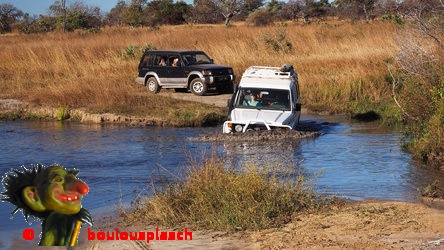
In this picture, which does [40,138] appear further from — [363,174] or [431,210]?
[431,210]

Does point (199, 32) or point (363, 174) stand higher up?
point (199, 32)

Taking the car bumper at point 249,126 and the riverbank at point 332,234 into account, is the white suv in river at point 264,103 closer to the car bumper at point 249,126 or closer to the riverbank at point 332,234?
the car bumper at point 249,126

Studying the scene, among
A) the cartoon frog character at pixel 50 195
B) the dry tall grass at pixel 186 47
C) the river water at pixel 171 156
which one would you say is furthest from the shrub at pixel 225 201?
the dry tall grass at pixel 186 47

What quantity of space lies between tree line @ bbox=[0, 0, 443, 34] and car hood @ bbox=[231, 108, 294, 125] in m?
44.6

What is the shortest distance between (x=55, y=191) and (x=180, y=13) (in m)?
71.5

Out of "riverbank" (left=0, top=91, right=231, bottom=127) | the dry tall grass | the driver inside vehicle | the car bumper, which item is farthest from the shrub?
the dry tall grass

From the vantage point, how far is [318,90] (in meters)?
26.0

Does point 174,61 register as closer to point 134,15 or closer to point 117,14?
point 134,15

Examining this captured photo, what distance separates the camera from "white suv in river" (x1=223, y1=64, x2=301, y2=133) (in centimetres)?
1842

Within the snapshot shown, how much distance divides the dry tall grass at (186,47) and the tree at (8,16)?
2620 cm

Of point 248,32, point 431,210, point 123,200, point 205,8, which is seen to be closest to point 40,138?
point 123,200

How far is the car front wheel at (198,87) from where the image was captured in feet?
90.8

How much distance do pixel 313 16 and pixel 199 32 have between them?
38213 millimetres

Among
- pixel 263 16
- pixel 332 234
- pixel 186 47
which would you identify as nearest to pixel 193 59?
pixel 186 47
